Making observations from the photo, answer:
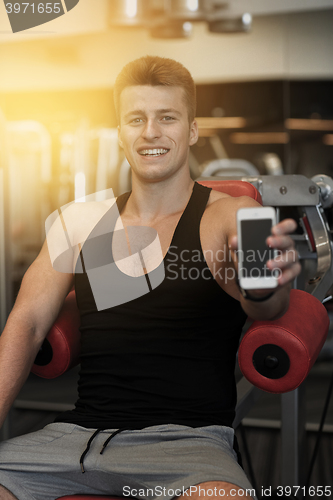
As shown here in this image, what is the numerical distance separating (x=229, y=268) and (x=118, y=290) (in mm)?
264

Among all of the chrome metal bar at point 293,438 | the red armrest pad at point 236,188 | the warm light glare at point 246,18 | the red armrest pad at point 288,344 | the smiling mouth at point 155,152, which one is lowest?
the chrome metal bar at point 293,438

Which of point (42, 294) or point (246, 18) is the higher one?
point (246, 18)

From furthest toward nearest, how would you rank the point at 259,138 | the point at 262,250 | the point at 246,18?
the point at 259,138 < the point at 246,18 < the point at 262,250

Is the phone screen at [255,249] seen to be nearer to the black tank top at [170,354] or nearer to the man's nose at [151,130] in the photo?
the black tank top at [170,354]

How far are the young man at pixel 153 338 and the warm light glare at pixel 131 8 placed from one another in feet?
8.08

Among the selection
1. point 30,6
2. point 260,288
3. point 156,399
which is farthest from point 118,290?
point 30,6

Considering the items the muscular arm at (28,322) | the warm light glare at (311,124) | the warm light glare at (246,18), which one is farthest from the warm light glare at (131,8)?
the muscular arm at (28,322)

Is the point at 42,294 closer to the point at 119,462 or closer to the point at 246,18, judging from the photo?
the point at 119,462

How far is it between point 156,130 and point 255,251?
0.54 meters

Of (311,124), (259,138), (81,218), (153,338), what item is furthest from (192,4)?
(153,338)

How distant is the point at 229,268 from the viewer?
3.59 feet

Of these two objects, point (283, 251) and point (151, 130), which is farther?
point (151, 130)

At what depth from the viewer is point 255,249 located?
82cm

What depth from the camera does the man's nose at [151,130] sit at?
123cm
